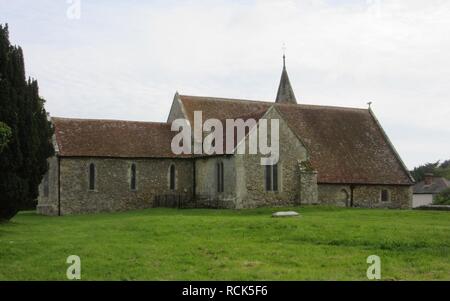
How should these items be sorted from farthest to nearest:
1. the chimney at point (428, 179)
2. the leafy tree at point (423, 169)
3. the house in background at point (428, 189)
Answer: the leafy tree at point (423, 169)
the chimney at point (428, 179)
the house in background at point (428, 189)

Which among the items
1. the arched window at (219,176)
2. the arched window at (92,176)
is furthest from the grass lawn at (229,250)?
the arched window at (92,176)

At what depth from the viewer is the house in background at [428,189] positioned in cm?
7456

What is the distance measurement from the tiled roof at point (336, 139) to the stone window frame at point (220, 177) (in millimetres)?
5013

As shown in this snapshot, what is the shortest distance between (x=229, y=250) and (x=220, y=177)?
19.2 m

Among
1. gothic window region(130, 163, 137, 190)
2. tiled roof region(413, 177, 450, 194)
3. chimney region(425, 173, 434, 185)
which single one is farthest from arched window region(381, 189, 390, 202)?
chimney region(425, 173, 434, 185)

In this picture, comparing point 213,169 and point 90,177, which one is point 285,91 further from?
point 90,177

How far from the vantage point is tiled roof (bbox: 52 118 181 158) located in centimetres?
3741

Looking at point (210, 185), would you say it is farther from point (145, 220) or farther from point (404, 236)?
point (404, 236)

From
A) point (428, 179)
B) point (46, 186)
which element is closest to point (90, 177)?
point (46, 186)

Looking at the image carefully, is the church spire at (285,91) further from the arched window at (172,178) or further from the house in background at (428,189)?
the house in background at (428,189)

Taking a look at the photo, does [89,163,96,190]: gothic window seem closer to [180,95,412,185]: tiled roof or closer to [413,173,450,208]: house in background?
[180,95,412,185]: tiled roof

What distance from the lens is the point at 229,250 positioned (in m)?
18.2

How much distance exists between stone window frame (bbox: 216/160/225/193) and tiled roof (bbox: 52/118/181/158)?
3.57 meters
